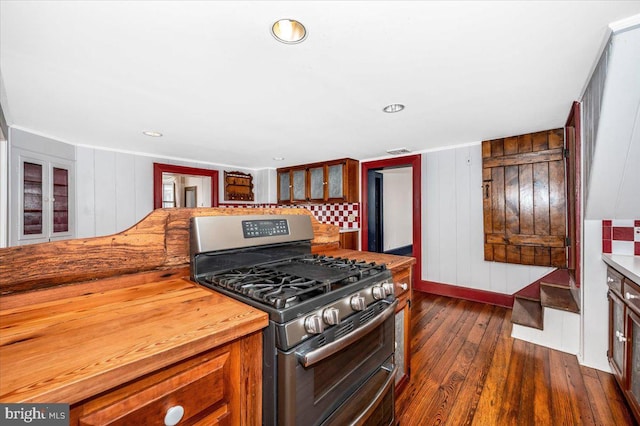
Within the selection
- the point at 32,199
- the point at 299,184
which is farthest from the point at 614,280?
the point at 32,199

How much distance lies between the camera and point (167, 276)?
1191 millimetres

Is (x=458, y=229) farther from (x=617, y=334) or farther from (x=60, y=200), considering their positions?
(x=60, y=200)

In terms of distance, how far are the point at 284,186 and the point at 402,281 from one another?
3700 millimetres

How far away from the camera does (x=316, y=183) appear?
4.59 meters

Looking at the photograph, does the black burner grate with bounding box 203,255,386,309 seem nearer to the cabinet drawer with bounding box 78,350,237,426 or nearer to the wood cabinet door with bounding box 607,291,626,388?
the cabinet drawer with bounding box 78,350,237,426

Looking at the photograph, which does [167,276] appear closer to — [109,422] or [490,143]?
[109,422]

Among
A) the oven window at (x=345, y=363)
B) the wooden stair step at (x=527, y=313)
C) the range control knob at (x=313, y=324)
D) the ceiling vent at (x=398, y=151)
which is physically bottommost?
the wooden stair step at (x=527, y=313)

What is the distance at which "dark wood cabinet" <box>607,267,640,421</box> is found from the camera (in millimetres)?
1434

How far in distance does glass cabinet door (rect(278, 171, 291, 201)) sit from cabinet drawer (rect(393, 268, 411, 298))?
3475 mm

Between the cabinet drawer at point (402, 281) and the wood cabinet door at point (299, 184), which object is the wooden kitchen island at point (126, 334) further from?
the wood cabinet door at point (299, 184)

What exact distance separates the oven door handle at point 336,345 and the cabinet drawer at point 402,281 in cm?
43

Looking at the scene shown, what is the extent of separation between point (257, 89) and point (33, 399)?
6.10 ft

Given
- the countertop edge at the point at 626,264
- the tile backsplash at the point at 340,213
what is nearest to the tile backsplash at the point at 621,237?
the countertop edge at the point at 626,264

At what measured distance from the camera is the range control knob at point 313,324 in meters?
0.86
